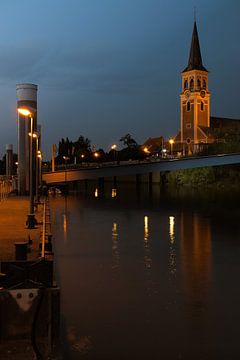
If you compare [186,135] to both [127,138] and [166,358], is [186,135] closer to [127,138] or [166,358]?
[127,138]

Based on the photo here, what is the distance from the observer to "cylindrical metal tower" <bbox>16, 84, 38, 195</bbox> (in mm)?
35750

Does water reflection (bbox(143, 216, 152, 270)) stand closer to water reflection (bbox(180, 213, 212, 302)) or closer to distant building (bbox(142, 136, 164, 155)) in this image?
water reflection (bbox(180, 213, 212, 302))

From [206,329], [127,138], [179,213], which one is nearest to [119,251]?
[206,329]

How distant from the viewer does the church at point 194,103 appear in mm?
124188

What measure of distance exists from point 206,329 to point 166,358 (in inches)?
62.4

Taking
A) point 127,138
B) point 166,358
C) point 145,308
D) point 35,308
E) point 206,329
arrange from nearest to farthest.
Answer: point 35,308
point 166,358
point 206,329
point 145,308
point 127,138

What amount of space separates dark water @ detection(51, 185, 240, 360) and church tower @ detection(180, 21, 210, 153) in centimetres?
10187

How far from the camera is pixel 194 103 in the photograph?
125562mm

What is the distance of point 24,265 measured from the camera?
28.0ft

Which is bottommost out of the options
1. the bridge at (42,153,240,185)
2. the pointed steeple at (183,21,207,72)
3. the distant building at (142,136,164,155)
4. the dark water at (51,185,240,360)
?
the dark water at (51,185,240,360)

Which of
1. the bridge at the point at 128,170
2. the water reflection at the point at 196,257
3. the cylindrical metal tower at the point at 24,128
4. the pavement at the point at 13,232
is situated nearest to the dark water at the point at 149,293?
the water reflection at the point at 196,257

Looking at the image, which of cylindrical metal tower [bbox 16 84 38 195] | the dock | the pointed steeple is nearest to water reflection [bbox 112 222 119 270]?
the dock

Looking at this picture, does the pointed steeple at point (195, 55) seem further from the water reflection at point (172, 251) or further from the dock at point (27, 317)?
the dock at point (27, 317)

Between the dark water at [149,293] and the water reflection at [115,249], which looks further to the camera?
the water reflection at [115,249]
